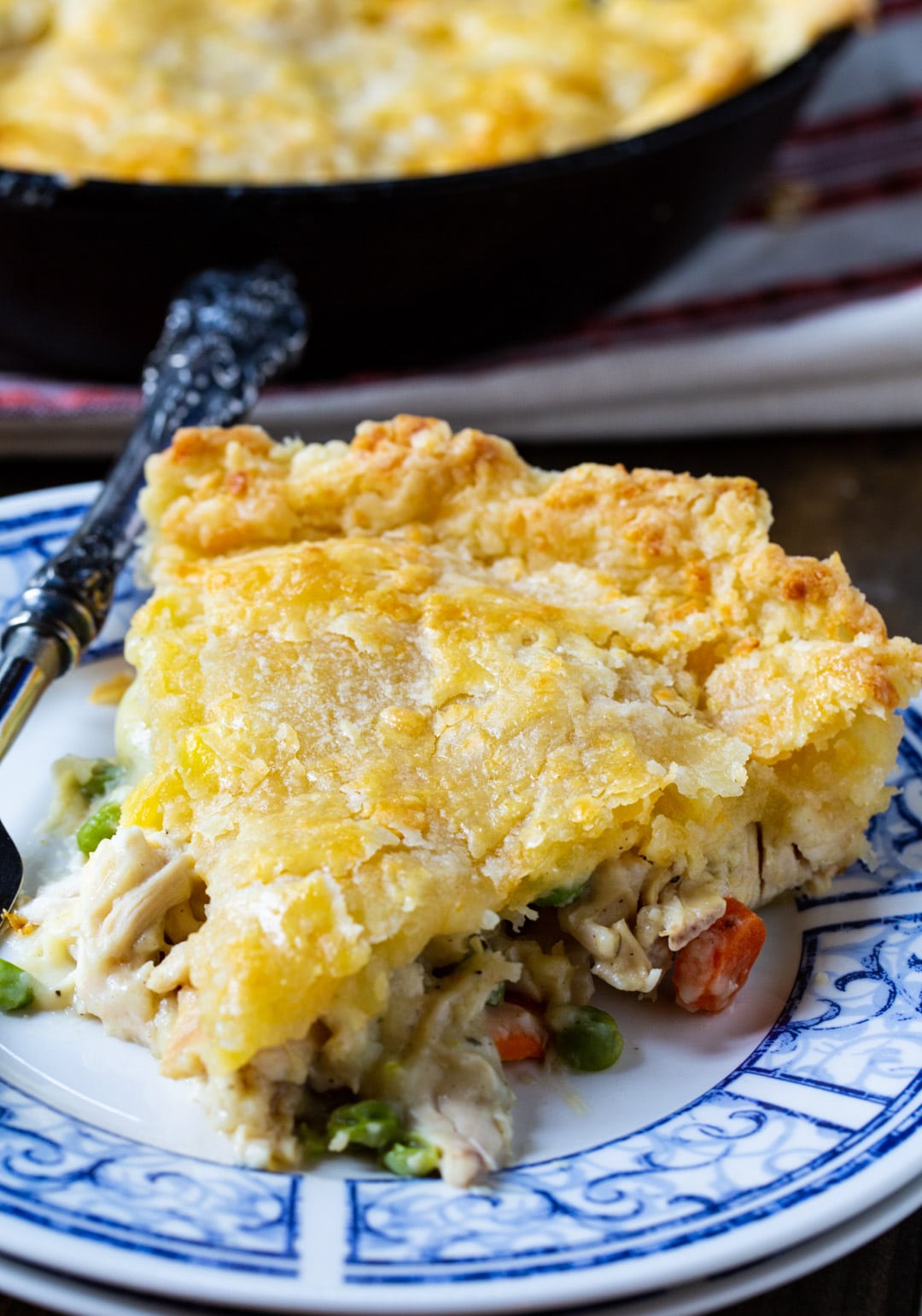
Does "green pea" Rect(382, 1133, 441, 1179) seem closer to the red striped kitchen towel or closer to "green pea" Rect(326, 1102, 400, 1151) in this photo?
"green pea" Rect(326, 1102, 400, 1151)

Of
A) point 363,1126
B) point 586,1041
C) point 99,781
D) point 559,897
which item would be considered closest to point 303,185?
point 99,781

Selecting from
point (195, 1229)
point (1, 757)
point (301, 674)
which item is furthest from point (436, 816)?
point (1, 757)

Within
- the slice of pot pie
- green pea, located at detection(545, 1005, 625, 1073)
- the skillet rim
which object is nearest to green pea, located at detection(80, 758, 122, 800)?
the slice of pot pie

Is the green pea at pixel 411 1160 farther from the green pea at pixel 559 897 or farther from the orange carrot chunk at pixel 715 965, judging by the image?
the orange carrot chunk at pixel 715 965

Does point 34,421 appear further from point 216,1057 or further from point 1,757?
point 216,1057

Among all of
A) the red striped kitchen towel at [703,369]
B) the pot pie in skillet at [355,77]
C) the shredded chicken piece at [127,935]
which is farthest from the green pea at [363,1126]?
the pot pie in skillet at [355,77]
